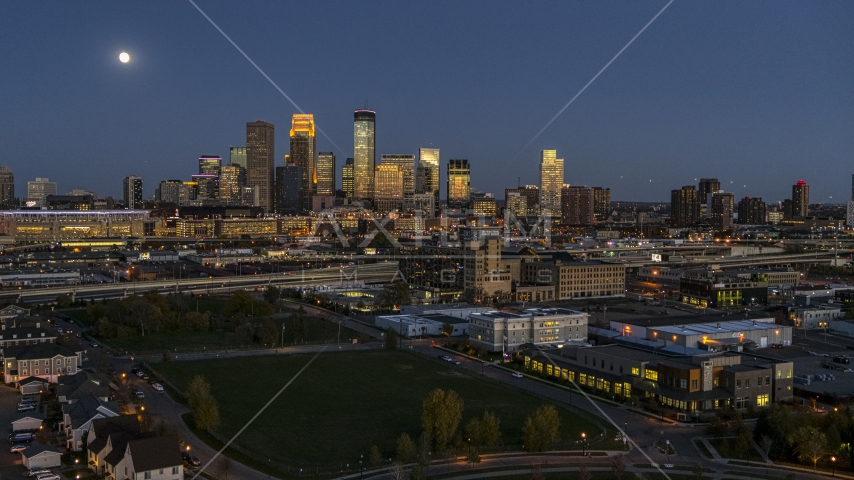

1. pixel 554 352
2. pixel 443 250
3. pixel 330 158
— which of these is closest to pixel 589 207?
pixel 330 158

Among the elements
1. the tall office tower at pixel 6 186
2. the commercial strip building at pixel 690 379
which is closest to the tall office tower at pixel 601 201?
the tall office tower at pixel 6 186

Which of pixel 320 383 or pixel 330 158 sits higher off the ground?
pixel 330 158

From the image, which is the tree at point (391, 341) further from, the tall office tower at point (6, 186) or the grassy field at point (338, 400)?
the tall office tower at point (6, 186)

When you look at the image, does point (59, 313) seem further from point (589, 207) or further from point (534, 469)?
point (589, 207)

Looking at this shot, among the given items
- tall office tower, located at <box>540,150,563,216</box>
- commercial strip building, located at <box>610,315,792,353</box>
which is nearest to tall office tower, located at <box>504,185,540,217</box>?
tall office tower, located at <box>540,150,563,216</box>

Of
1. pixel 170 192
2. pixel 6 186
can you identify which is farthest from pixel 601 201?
pixel 6 186

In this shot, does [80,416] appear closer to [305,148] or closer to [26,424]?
[26,424]
